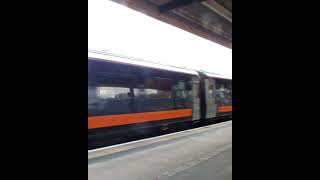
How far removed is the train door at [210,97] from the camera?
12898mm

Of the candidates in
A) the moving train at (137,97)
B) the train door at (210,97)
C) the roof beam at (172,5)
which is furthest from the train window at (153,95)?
the train door at (210,97)

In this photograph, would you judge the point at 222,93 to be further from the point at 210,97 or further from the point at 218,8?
the point at 218,8

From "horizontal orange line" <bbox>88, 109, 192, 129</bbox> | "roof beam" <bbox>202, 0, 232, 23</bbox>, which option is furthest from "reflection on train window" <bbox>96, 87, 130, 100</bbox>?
"roof beam" <bbox>202, 0, 232, 23</bbox>

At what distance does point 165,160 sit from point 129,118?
2.87 meters

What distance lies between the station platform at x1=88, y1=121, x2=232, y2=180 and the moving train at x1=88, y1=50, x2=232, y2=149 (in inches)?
43.4

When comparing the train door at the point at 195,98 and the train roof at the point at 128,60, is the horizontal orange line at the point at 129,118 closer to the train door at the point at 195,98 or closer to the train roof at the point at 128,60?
the train door at the point at 195,98

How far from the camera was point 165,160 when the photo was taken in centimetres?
523

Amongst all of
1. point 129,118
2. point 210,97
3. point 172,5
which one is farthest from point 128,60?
point 210,97

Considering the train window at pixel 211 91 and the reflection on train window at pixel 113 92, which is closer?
the reflection on train window at pixel 113 92
